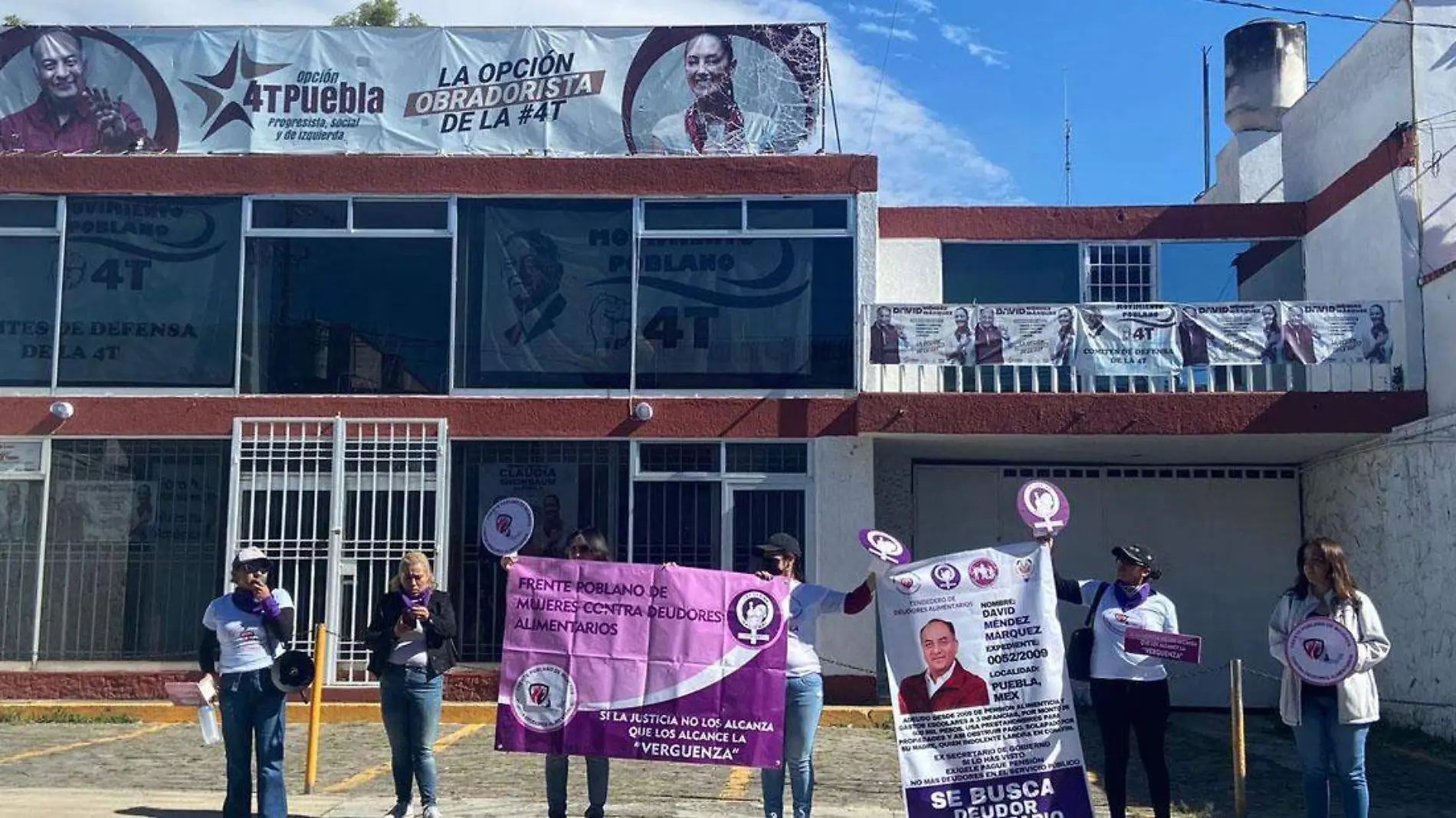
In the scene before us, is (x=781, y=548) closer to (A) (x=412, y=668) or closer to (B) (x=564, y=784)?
(B) (x=564, y=784)

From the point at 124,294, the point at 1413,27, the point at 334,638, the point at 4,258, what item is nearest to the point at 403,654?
the point at 334,638

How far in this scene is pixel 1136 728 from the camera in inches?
293

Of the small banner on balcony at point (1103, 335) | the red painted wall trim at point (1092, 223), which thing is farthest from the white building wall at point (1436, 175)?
the red painted wall trim at point (1092, 223)

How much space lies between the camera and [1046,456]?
596 inches

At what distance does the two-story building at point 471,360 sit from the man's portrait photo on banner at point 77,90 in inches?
3.0

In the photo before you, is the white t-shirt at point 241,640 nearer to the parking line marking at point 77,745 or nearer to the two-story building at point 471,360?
the parking line marking at point 77,745

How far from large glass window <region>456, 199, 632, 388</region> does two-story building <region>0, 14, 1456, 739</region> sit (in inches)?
1.2

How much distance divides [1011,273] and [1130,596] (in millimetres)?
8938

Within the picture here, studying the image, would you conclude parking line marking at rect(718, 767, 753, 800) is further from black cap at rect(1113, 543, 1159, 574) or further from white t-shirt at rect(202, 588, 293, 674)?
white t-shirt at rect(202, 588, 293, 674)

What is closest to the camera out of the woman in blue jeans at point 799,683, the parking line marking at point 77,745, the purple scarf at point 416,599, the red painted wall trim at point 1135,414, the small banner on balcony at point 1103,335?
the woman in blue jeans at point 799,683

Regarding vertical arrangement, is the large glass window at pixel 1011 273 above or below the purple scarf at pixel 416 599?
above

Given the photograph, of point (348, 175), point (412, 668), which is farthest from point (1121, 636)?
point (348, 175)

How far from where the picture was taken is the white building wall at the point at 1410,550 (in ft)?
38.9

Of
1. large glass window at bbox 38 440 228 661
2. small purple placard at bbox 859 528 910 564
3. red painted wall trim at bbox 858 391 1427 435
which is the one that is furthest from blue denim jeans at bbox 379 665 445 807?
large glass window at bbox 38 440 228 661
